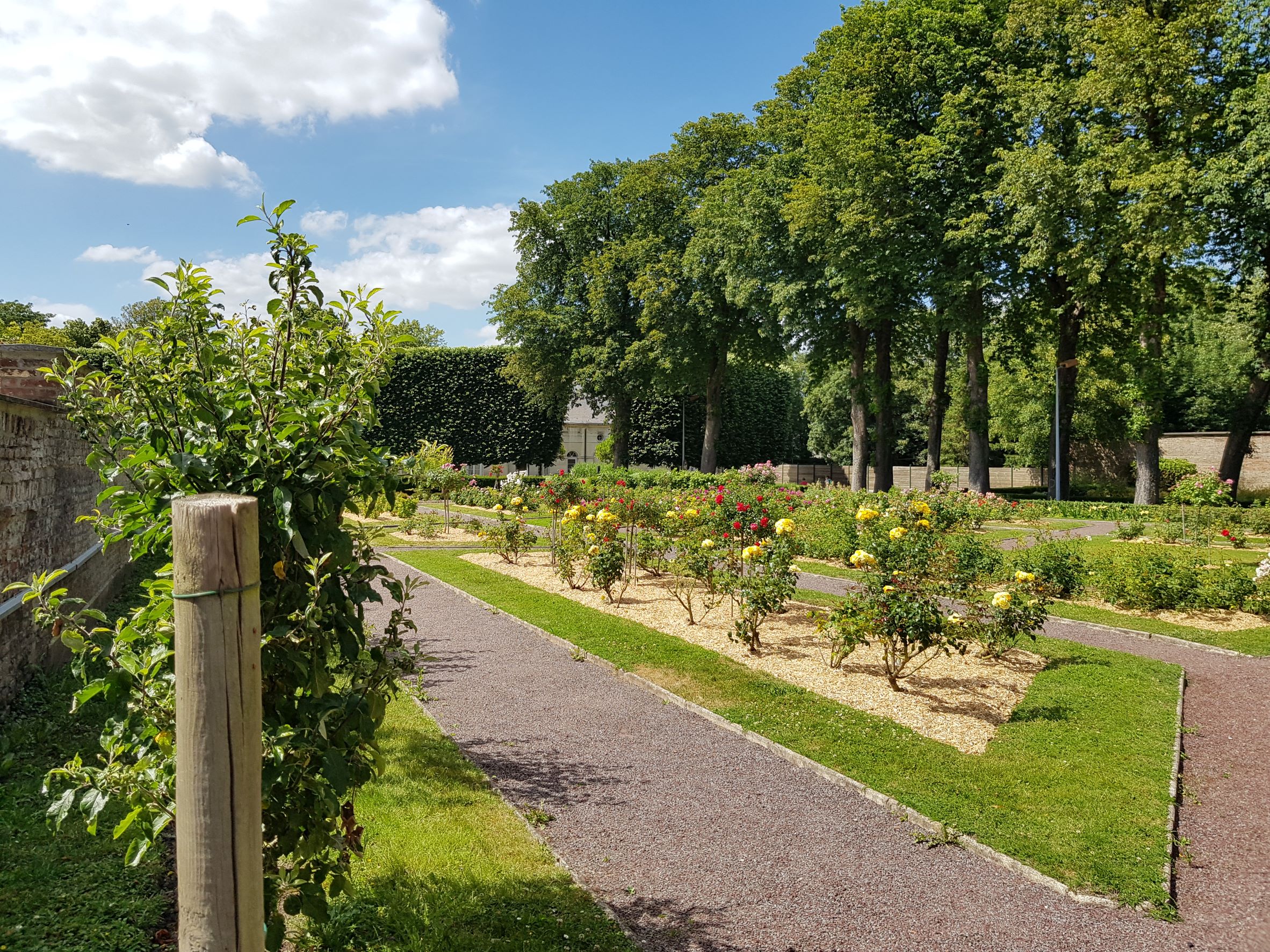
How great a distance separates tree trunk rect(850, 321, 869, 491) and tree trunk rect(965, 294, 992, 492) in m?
3.25

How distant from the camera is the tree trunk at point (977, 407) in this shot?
2431cm

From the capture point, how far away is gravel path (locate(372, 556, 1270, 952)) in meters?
3.52

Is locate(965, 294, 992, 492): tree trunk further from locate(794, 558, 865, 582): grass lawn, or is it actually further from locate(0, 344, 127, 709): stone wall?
locate(0, 344, 127, 709): stone wall

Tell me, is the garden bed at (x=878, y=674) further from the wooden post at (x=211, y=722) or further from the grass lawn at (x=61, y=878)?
the wooden post at (x=211, y=722)

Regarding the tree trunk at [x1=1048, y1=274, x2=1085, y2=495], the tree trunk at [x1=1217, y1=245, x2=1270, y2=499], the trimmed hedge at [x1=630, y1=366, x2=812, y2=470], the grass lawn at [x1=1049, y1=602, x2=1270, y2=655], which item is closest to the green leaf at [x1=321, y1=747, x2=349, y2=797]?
the grass lawn at [x1=1049, y1=602, x2=1270, y2=655]

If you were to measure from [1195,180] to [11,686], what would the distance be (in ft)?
80.1

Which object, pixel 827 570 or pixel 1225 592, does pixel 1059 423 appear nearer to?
pixel 827 570

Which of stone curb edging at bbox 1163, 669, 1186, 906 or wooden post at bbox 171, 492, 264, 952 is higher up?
wooden post at bbox 171, 492, 264, 952

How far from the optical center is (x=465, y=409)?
39.1 meters

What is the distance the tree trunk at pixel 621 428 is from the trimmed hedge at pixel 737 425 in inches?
156

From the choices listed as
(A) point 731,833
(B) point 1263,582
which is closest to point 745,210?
(B) point 1263,582

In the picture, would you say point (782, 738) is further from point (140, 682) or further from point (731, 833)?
point (140, 682)

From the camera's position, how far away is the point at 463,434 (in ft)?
129

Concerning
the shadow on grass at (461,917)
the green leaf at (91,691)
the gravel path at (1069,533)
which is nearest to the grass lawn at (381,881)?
the shadow on grass at (461,917)
